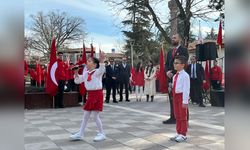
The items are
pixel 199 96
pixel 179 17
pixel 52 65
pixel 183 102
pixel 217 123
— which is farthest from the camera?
pixel 179 17

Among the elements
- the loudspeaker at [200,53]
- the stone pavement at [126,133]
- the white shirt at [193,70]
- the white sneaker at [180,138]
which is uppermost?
the loudspeaker at [200,53]

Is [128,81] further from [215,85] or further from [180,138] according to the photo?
[180,138]

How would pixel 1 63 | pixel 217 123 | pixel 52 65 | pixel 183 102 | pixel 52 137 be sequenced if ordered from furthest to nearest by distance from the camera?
pixel 52 65, pixel 217 123, pixel 52 137, pixel 183 102, pixel 1 63

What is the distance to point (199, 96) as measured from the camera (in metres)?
12.4

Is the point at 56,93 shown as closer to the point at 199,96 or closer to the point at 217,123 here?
the point at 199,96

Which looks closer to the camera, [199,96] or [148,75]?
[199,96]

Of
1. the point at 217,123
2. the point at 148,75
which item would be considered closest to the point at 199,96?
the point at 148,75

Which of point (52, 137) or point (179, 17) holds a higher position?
point (179, 17)

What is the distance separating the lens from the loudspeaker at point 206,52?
41.2ft

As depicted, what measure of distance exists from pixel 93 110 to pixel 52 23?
132 ft

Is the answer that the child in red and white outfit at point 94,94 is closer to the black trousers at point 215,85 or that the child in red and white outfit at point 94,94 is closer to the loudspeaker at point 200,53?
the loudspeaker at point 200,53

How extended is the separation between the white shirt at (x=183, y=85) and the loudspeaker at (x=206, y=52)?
6.82 m

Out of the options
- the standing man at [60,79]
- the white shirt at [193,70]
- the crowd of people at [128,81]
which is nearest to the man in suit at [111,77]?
the crowd of people at [128,81]

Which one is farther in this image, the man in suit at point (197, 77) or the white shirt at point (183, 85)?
the man in suit at point (197, 77)
